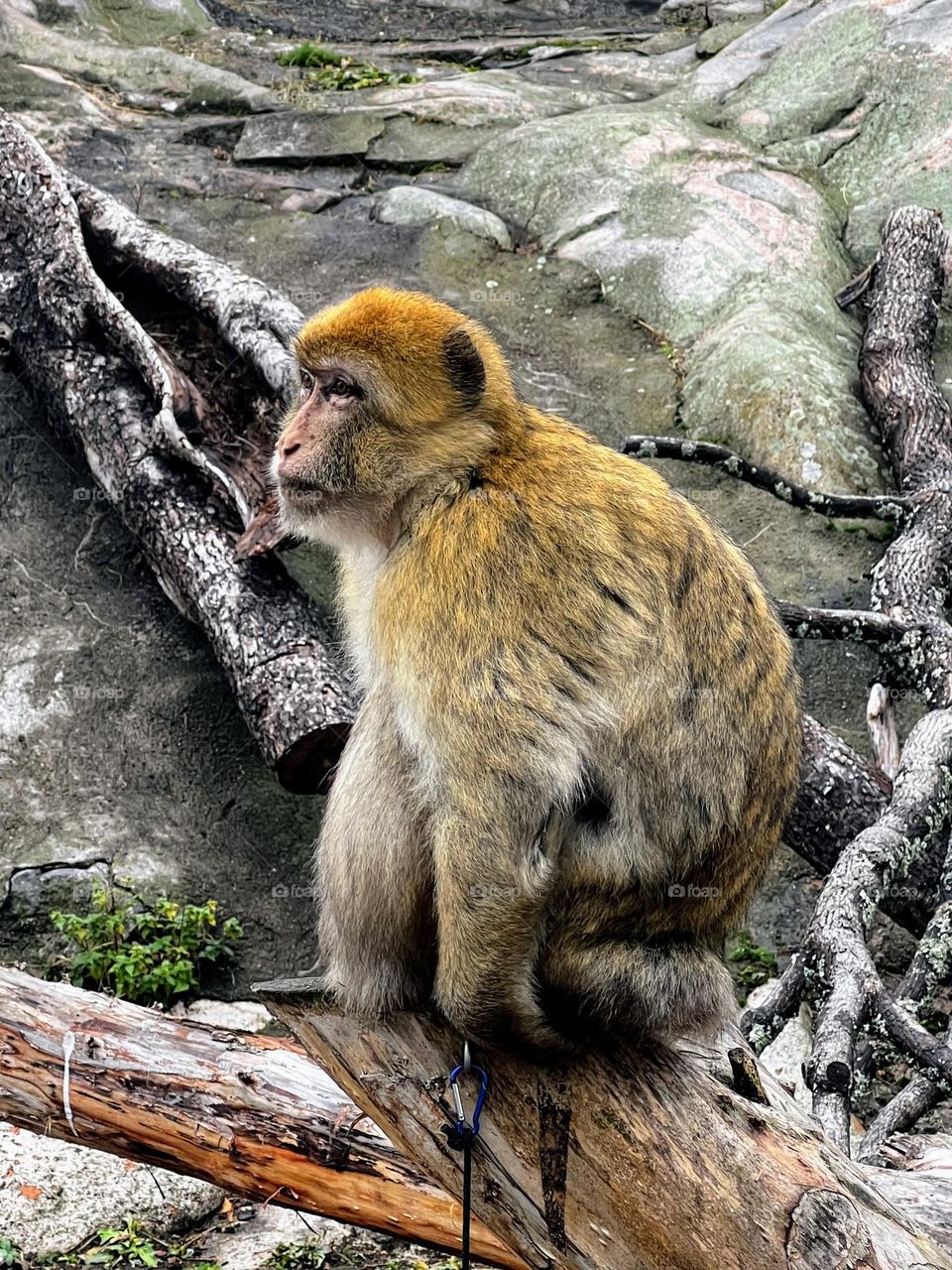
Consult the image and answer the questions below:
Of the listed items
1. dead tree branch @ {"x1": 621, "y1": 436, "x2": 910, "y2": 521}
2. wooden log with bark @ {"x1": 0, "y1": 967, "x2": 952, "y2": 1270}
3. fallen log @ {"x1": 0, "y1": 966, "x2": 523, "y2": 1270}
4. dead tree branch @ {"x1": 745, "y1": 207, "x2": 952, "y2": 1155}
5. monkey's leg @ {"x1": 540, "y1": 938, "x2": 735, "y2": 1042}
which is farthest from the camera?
dead tree branch @ {"x1": 621, "y1": 436, "x2": 910, "y2": 521}

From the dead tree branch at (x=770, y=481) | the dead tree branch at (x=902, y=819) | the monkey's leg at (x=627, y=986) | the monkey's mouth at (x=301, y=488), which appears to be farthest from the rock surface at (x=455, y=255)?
the monkey's mouth at (x=301, y=488)

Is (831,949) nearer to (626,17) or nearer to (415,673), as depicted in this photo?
(415,673)

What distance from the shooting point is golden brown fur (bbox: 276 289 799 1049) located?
3064 mm

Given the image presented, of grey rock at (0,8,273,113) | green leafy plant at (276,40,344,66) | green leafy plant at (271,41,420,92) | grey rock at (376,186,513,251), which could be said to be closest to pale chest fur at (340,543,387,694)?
grey rock at (376,186,513,251)

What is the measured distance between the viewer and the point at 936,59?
10836 millimetres

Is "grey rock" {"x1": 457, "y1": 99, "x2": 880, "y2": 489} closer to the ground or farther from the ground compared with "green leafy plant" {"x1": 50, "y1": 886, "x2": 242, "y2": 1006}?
farther from the ground

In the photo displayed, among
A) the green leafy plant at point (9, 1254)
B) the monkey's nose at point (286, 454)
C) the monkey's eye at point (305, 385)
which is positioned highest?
the monkey's eye at point (305, 385)

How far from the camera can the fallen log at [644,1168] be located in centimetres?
307

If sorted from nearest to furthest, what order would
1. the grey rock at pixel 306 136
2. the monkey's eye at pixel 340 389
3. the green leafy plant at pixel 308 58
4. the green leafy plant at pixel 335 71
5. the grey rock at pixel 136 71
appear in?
1. the monkey's eye at pixel 340 389
2. the grey rock at pixel 306 136
3. the grey rock at pixel 136 71
4. the green leafy plant at pixel 335 71
5. the green leafy plant at pixel 308 58

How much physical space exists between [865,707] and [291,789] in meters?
2.94

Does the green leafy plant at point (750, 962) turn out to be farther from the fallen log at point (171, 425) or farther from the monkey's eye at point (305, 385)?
the monkey's eye at point (305, 385)

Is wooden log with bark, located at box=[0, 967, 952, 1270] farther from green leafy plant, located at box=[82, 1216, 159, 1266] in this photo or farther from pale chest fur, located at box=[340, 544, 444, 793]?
green leafy plant, located at box=[82, 1216, 159, 1266]

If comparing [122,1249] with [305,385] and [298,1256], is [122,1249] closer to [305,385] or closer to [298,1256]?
[298,1256]

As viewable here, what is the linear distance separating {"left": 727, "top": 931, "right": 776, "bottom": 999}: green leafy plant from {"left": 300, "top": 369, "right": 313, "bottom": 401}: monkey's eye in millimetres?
3361
